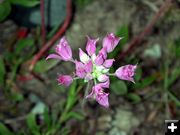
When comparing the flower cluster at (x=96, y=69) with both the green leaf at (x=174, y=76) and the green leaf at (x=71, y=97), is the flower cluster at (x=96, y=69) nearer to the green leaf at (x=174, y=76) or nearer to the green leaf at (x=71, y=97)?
the green leaf at (x=71, y=97)

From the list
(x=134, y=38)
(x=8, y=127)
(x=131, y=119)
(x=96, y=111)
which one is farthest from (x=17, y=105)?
(x=134, y=38)

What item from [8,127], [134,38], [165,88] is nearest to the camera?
[8,127]

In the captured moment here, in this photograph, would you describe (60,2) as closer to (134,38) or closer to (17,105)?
(134,38)

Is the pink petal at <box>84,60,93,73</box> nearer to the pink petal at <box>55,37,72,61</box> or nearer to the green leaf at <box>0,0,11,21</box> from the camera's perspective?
the pink petal at <box>55,37,72,61</box>

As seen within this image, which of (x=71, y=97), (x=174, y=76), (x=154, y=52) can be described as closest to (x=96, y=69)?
(x=71, y=97)

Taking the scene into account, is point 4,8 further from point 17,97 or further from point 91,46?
point 91,46

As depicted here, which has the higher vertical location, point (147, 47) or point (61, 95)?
point (147, 47)
